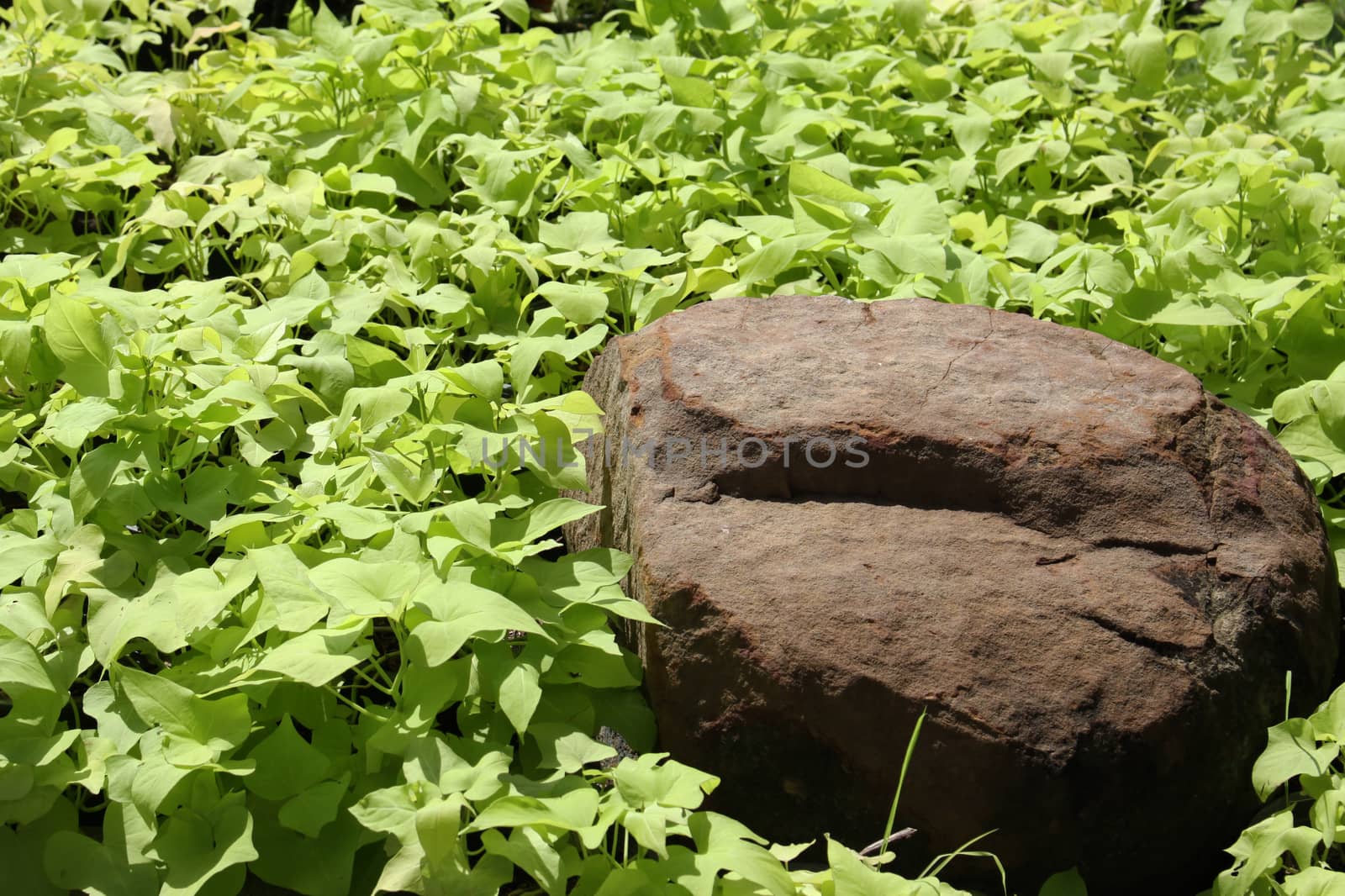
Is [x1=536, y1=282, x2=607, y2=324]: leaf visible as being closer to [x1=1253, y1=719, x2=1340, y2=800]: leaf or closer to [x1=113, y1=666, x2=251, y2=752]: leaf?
[x1=113, y1=666, x2=251, y2=752]: leaf

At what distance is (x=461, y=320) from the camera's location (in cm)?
231

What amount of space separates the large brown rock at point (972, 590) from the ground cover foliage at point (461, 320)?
0.10 meters

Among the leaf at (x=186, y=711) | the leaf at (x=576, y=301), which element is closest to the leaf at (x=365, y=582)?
the leaf at (x=186, y=711)

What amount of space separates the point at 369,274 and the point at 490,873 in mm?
1398

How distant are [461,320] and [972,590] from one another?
3.71 ft

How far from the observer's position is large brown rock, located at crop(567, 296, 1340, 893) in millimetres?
1532

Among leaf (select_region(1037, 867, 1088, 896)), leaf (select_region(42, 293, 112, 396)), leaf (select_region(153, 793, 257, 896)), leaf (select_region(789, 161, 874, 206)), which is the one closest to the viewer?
leaf (select_region(153, 793, 257, 896))

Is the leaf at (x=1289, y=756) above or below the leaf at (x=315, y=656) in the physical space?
below

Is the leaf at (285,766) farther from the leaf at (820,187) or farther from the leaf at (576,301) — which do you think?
the leaf at (820,187)

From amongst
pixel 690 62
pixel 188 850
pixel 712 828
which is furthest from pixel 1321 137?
pixel 188 850

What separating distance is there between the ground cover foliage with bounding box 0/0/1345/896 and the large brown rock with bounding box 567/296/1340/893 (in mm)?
99

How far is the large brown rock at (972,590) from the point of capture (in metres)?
1.53

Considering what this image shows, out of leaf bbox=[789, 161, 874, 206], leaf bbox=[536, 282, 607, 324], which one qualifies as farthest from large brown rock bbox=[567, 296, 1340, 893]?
leaf bbox=[789, 161, 874, 206]

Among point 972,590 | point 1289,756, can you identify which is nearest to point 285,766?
point 972,590
